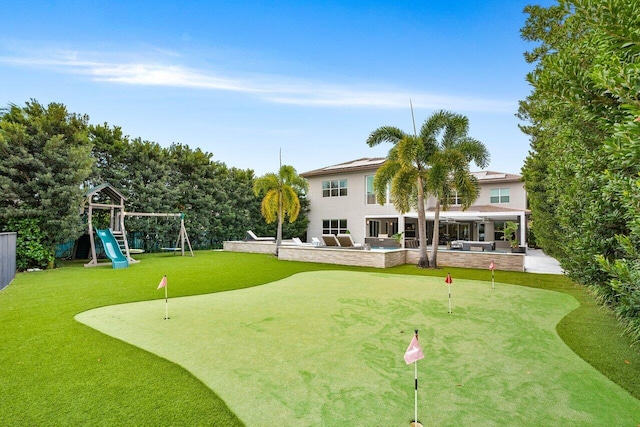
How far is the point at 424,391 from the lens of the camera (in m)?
3.90

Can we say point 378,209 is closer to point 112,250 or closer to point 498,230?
point 498,230

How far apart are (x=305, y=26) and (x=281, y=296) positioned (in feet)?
40.1

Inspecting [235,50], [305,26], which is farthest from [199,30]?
[305,26]

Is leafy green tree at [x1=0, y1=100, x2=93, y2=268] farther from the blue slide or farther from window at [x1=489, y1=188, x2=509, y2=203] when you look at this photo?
window at [x1=489, y1=188, x2=509, y2=203]

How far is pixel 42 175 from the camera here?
13.8 m

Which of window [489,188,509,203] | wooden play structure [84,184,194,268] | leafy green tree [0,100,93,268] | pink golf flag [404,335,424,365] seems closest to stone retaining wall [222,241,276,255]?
wooden play structure [84,184,194,268]

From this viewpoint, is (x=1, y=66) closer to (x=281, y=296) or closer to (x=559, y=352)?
(x=281, y=296)

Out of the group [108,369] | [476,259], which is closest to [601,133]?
[108,369]

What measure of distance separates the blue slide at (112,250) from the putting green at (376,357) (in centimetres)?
848

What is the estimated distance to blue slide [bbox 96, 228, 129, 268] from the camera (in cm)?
1532

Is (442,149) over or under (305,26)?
under

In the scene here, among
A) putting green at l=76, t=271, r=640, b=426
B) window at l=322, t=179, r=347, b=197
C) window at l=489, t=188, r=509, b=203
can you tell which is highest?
window at l=322, t=179, r=347, b=197

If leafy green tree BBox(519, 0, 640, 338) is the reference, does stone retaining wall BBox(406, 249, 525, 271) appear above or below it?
below

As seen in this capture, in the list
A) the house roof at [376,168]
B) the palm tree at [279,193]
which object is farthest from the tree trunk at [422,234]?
the house roof at [376,168]
